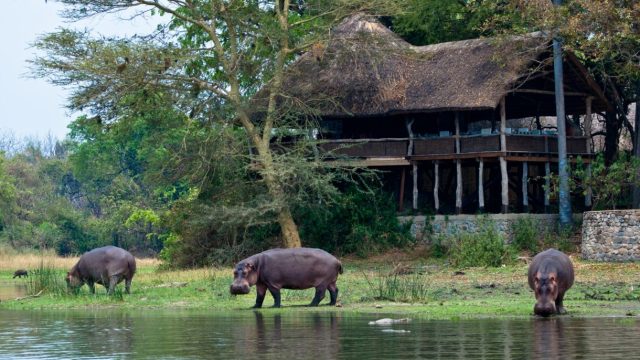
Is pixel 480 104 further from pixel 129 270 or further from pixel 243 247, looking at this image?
pixel 129 270

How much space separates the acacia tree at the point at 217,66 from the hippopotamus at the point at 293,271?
14339 millimetres

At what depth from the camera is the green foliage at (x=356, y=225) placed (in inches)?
1625

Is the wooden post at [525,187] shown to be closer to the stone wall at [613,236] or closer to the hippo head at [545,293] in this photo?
the stone wall at [613,236]

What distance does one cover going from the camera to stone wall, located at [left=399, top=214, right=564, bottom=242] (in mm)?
39781

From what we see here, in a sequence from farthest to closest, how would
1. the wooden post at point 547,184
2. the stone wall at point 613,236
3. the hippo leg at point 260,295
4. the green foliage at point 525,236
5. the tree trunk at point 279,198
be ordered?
1. the wooden post at point 547,184
2. the tree trunk at point 279,198
3. the green foliage at point 525,236
4. the stone wall at point 613,236
5. the hippo leg at point 260,295

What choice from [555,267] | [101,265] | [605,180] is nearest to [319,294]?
[555,267]

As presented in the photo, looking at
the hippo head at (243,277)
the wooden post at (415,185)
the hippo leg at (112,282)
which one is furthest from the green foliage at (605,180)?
the hippo head at (243,277)

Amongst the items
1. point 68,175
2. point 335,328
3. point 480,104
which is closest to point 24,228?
point 68,175

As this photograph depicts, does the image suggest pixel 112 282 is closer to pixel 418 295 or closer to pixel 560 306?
pixel 418 295

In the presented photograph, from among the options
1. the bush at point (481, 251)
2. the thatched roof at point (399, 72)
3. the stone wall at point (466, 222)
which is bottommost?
the bush at point (481, 251)

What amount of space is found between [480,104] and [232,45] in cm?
820

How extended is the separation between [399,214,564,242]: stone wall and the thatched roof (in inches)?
144

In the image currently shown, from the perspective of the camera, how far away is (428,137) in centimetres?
4181

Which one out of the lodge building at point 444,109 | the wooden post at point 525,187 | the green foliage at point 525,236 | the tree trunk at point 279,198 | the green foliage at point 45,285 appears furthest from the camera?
the wooden post at point 525,187
